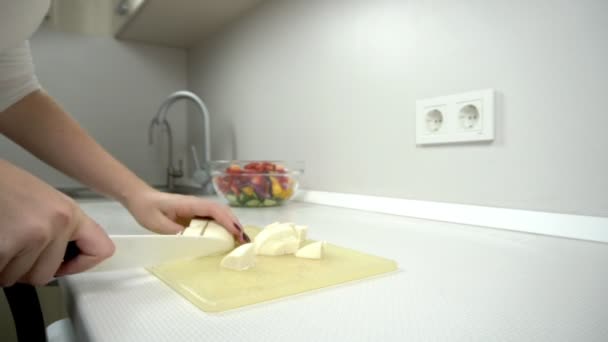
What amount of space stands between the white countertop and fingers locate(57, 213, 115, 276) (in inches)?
1.4

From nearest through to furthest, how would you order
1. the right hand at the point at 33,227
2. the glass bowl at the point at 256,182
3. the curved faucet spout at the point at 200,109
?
the right hand at the point at 33,227, the glass bowl at the point at 256,182, the curved faucet spout at the point at 200,109

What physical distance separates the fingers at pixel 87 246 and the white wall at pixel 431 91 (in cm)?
60

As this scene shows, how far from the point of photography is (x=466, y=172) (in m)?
0.73

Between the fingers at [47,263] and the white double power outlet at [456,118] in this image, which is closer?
the fingers at [47,263]

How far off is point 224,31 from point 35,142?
101 centimetres

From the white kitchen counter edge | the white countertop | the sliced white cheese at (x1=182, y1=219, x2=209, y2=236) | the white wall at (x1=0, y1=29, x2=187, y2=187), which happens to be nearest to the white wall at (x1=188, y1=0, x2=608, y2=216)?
the white kitchen counter edge

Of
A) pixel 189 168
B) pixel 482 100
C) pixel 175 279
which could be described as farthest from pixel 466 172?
pixel 189 168

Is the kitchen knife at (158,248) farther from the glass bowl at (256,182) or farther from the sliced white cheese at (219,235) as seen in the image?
the glass bowl at (256,182)

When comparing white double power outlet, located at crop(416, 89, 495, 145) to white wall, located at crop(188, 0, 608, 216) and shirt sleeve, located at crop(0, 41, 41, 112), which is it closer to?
white wall, located at crop(188, 0, 608, 216)

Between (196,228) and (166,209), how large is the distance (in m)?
0.09

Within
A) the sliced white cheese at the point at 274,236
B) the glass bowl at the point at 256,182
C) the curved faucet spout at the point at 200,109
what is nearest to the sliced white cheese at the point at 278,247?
the sliced white cheese at the point at 274,236

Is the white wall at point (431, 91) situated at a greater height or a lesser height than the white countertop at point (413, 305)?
greater

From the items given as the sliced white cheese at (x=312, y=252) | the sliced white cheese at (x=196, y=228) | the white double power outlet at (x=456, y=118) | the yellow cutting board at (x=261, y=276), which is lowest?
the yellow cutting board at (x=261, y=276)

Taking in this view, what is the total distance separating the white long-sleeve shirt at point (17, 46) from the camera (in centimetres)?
55
